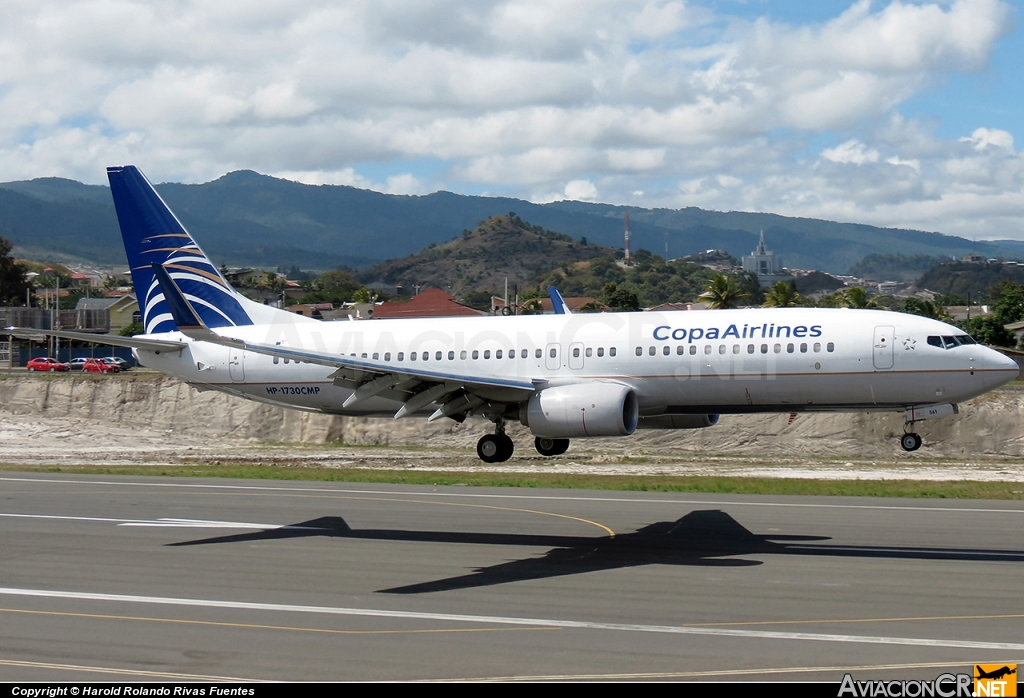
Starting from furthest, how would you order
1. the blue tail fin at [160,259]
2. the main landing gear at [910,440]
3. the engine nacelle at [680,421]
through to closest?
the blue tail fin at [160,259] → the engine nacelle at [680,421] → the main landing gear at [910,440]

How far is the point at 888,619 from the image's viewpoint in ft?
42.4

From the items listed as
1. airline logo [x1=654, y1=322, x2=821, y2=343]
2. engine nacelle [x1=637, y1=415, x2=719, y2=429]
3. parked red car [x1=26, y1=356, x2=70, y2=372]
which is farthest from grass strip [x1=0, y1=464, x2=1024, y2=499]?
parked red car [x1=26, y1=356, x2=70, y2=372]

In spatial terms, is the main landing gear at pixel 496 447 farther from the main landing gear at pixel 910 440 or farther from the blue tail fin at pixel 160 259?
the blue tail fin at pixel 160 259

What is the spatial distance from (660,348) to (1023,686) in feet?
62.3

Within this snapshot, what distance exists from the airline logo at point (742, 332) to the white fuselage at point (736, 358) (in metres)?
0.03

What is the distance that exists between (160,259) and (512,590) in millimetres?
24442

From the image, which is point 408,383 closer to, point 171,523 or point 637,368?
point 637,368

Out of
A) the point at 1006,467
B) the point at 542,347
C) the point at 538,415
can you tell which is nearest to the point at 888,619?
the point at 538,415

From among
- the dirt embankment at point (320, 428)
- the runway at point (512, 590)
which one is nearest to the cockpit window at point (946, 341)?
the runway at point (512, 590)

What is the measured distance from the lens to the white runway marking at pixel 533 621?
11781mm

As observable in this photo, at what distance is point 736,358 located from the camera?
2784 centimetres

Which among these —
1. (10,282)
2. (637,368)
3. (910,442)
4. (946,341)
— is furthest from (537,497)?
(10,282)

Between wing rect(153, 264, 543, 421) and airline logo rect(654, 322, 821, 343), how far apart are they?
4.13 meters

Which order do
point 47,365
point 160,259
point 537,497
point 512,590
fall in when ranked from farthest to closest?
point 47,365 → point 160,259 → point 537,497 → point 512,590
